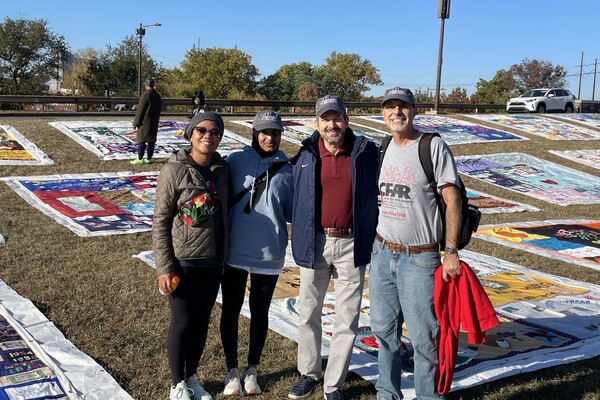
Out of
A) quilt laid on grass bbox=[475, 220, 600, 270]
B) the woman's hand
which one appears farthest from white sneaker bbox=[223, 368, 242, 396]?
quilt laid on grass bbox=[475, 220, 600, 270]

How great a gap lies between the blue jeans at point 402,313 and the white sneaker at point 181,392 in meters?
1.04

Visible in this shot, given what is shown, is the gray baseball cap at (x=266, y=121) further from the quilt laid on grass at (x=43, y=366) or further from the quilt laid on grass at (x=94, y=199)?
the quilt laid on grass at (x=94, y=199)

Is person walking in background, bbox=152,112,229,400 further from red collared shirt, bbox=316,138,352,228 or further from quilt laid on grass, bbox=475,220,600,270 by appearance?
quilt laid on grass, bbox=475,220,600,270

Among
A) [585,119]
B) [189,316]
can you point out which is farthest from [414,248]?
[585,119]

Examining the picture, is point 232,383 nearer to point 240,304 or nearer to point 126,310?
point 240,304

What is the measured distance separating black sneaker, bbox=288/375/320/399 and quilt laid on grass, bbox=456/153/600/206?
879 centimetres

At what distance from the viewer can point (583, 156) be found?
15461 mm

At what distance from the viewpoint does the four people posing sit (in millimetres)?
3191

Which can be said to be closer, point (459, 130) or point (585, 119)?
point (459, 130)

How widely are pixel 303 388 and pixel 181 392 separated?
696 millimetres

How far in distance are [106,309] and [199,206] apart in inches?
78.4

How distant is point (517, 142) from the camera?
16.2m

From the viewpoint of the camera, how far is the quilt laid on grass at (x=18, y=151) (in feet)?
35.1

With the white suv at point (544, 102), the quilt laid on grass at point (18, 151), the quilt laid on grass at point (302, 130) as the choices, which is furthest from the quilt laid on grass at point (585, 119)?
the quilt laid on grass at point (18, 151)
